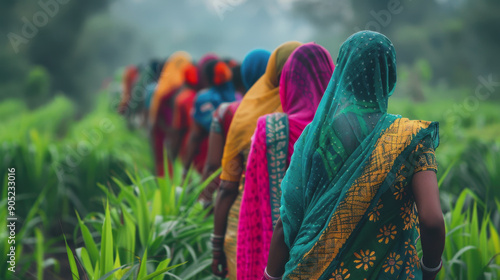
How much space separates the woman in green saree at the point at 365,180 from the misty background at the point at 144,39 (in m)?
2.76

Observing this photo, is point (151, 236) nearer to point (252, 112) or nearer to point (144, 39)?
point (252, 112)

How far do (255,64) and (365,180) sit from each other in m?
1.72

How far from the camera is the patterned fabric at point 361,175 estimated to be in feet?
5.19

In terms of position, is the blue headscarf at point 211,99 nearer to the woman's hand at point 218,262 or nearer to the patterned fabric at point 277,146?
the woman's hand at point 218,262

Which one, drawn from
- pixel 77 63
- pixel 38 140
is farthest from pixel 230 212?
pixel 77 63

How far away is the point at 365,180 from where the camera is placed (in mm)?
1590

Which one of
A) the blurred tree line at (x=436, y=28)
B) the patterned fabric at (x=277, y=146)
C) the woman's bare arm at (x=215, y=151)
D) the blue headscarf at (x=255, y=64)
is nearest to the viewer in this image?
the patterned fabric at (x=277, y=146)

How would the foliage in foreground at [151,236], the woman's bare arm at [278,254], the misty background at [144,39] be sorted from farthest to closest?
the misty background at [144,39], the foliage in foreground at [151,236], the woman's bare arm at [278,254]

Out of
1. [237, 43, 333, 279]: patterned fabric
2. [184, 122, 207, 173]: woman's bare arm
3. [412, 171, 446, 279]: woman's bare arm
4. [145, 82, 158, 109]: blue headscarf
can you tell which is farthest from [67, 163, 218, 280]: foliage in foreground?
[145, 82, 158, 109]: blue headscarf

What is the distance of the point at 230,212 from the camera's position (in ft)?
8.61

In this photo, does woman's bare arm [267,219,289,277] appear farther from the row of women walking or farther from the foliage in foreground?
the foliage in foreground

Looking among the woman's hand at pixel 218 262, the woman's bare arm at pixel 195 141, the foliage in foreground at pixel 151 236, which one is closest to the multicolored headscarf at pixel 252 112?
the woman's hand at pixel 218 262

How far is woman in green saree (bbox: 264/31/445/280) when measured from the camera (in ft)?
5.14

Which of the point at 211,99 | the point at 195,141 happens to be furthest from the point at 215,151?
the point at 211,99
